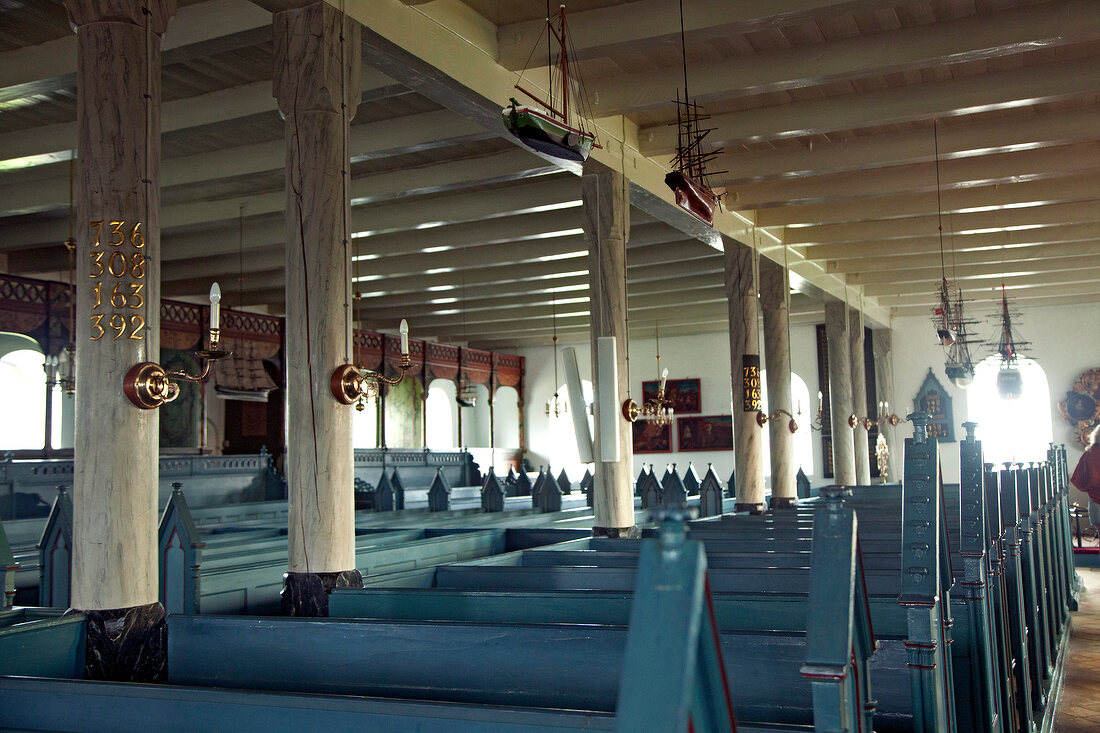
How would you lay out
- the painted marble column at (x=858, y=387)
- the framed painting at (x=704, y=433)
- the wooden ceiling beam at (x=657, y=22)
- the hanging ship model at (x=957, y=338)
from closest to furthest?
the wooden ceiling beam at (x=657, y=22), the hanging ship model at (x=957, y=338), the painted marble column at (x=858, y=387), the framed painting at (x=704, y=433)

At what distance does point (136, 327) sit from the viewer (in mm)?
4613

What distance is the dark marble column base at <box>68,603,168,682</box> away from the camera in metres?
4.36

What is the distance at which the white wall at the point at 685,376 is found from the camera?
2312 cm

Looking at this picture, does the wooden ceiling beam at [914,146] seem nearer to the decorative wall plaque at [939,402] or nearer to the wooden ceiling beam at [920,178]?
the wooden ceiling beam at [920,178]

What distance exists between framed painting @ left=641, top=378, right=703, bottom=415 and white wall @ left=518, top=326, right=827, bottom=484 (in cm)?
15

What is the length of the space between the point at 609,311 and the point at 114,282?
5492 millimetres

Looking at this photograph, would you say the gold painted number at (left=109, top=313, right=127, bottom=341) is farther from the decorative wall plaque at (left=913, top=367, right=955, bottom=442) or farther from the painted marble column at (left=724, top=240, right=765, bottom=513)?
the decorative wall plaque at (left=913, top=367, right=955, bottom=442)

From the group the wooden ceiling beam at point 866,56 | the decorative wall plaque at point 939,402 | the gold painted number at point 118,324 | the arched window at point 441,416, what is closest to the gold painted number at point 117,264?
the gold painted number at point 118,324

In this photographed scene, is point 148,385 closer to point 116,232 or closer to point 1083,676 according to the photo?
point 116,232

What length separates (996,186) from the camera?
12.4 m

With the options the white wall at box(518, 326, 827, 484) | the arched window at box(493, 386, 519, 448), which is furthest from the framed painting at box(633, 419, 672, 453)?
the arched window at box(493, 386, 519, 448)

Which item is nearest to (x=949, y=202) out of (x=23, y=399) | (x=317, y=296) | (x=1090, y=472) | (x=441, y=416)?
(x=1090, y=472)

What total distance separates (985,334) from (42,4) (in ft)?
65.2

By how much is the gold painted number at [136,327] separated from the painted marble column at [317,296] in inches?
45.8
